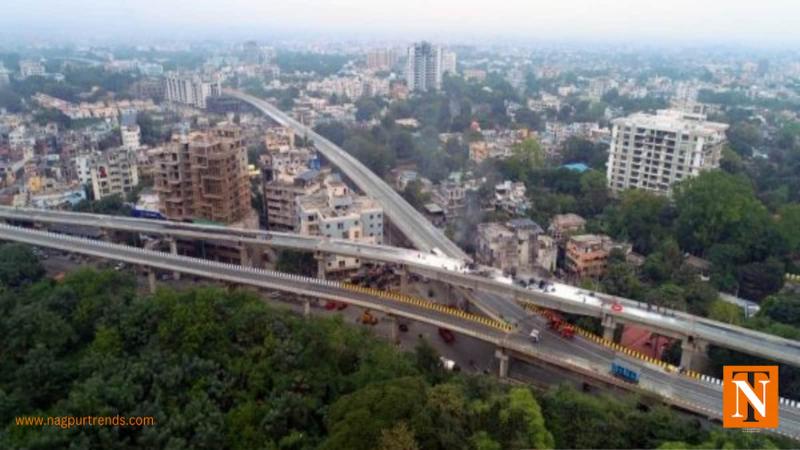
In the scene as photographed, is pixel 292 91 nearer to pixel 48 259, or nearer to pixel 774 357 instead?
pixel 48 259

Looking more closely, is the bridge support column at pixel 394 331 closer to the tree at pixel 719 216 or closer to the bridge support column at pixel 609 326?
the bridge support column at pixel 609 326

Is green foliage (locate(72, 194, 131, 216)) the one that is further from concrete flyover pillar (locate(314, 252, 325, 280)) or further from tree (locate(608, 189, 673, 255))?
tree (locate(608, 189, 673, 255))

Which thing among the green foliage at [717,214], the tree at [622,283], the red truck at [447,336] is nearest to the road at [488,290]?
the red truck at [447,336]

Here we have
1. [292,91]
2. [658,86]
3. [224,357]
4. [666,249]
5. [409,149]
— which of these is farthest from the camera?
[658,86]

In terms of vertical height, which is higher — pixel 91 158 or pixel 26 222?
pixel 91 158

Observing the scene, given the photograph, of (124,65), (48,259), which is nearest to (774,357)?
(48,259)

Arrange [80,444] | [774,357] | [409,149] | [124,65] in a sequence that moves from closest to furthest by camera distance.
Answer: [80,444]
[774,357]
[409,149]
[124,65]

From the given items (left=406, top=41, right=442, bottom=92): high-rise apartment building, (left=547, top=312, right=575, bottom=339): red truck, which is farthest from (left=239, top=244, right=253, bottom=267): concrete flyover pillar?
(left=406, top=41, right=442, bottom=92): high-rise apartment building
